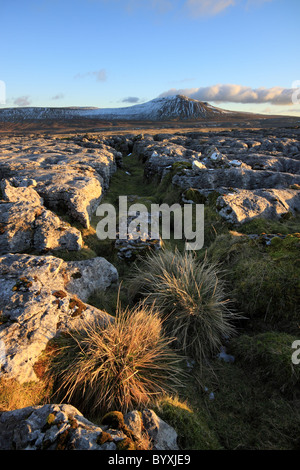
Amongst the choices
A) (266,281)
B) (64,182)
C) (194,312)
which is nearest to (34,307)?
(194,312)

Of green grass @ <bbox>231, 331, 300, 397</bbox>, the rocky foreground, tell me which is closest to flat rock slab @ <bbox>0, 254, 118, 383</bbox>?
the rocky foreground

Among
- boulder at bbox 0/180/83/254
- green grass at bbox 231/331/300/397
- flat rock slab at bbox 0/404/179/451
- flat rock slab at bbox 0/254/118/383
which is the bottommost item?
green grass at bbox 231/331/300/397

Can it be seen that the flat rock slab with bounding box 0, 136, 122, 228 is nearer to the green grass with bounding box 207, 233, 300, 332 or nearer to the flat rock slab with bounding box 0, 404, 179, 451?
the green grass with bounding box 207, 233, 300, 332

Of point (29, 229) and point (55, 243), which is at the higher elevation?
point (29, 229)

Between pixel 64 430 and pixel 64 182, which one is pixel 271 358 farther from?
pixel 64 182

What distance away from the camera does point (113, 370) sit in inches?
139

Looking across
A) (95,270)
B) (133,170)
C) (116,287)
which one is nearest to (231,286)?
(116,287)

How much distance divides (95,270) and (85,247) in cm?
199

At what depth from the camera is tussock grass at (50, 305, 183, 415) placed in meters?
3.35

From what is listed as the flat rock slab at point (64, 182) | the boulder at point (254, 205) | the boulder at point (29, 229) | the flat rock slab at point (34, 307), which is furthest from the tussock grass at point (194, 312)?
the flat rock slab at point (64, 182)

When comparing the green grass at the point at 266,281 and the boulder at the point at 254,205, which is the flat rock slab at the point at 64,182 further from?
the green grass at the point at 266,281

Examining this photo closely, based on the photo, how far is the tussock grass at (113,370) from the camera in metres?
3.35
